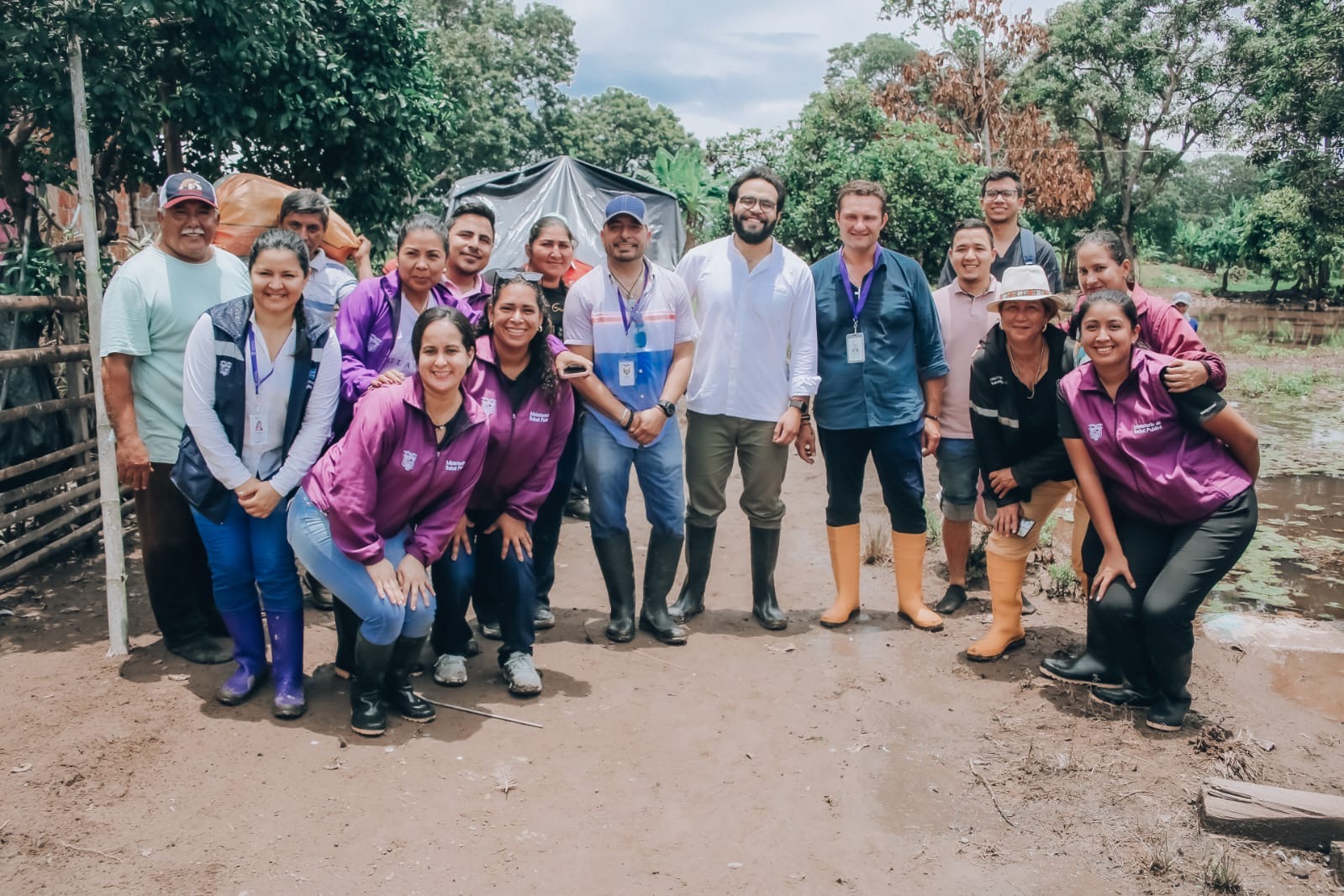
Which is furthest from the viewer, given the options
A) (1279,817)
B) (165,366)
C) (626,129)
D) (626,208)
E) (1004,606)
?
(626,129)

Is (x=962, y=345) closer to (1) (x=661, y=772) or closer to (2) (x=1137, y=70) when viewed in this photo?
(1) (x=661, y=772)

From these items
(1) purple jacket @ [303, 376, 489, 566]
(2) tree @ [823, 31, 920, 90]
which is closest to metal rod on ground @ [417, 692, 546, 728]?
(1) purple jacket @ [303, 376, 489, 566]

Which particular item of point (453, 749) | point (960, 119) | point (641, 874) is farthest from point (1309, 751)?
point (960, 119)

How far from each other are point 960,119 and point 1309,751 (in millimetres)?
23284

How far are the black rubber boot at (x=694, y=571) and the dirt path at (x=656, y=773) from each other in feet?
1.00

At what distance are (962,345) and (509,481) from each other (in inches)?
102

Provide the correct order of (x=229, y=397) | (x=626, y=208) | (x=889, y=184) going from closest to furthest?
(x=229, y=397) → (x=626, y=208) → (x=889, y=184)

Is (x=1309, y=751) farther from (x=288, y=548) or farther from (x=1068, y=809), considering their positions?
(x=288, y=548)

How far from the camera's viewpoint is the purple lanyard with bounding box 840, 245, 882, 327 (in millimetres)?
5223

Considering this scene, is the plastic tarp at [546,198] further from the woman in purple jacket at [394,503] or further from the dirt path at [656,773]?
the woman in purple jacket at [394,503]

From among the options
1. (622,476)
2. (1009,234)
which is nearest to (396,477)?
(622,476)

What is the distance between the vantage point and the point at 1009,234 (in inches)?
229

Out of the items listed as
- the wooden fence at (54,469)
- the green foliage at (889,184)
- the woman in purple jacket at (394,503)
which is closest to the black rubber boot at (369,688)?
the woman in purple jacket at (394,503)

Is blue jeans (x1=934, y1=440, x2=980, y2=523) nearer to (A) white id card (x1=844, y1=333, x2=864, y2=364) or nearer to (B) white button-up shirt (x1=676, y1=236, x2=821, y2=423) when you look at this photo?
(A) white id card (x1=844, y1=333, x2=864, y2=364)
